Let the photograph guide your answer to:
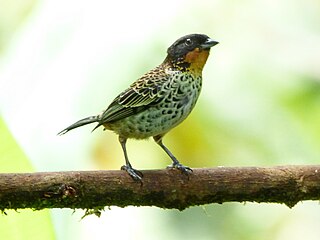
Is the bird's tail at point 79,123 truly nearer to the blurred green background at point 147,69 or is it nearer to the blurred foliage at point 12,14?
the blurred green background at point 147,69

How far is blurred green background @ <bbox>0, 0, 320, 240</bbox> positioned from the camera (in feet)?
8.18

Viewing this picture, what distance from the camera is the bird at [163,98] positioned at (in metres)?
3.53

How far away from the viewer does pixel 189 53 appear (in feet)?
12.2

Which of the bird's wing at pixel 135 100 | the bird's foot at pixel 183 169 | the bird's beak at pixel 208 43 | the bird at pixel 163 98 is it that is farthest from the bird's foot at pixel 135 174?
the bird's beak at pixel 208 43

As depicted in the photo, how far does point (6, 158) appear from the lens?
7.19 ft

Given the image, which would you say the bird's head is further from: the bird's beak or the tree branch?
the tree branch

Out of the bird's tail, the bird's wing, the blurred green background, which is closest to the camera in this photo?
the blurred green background

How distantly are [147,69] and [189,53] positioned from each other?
0.70m

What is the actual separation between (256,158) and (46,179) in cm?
113

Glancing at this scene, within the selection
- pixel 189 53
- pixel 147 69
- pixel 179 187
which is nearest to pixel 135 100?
pixel 189 53

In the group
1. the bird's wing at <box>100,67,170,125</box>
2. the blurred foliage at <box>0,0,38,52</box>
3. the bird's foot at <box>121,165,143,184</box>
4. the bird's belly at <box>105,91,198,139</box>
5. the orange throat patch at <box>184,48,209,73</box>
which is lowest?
the bird's foot at <box>121,165,143,184</box>

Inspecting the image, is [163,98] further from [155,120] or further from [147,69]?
[147,69]

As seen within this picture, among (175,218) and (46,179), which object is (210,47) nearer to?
(175,218)

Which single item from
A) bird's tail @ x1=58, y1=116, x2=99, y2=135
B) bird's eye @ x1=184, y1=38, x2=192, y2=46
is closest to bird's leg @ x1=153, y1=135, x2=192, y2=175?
bird's tail @ x1=58, y1=116, x2=99, y2=135
